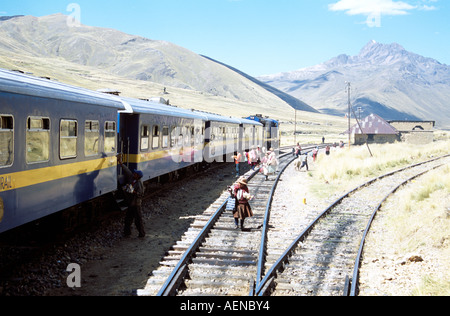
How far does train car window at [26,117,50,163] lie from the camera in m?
7.41

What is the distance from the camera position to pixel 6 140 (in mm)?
6734

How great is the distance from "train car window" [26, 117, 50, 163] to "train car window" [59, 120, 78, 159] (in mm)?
534

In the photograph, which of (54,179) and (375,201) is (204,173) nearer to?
Answer: (375,201)

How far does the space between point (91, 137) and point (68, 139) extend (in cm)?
111

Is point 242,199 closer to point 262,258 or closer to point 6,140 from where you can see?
point 262,258

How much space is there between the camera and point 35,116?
7.55 m

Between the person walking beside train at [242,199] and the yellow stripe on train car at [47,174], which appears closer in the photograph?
the yellow stripe on train car at [47,174]

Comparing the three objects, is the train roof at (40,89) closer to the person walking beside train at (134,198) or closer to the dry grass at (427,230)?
the person walking beside train at (134,198)

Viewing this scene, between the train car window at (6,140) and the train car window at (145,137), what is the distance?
636 cm

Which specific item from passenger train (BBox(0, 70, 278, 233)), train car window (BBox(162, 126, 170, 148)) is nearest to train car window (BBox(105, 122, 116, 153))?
passenger train (BBox(0, 70, 278, 233))

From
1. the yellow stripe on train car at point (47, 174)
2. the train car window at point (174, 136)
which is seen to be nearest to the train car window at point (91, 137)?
the yellow stripe on train car at point (47, 174)

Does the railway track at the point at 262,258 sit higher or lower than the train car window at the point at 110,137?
lower

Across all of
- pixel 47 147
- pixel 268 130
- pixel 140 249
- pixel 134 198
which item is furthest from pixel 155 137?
pixel 268 130

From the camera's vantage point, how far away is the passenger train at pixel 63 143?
690 centimetres
